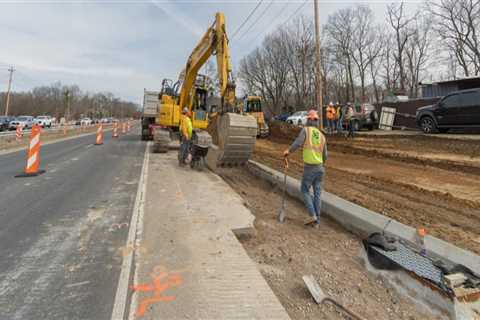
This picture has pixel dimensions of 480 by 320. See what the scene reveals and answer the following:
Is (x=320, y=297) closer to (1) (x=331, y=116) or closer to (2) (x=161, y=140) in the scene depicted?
(2) (x=161, y=140)

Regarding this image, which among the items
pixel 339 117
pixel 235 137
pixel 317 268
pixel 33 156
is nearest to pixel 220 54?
pixel 235 137

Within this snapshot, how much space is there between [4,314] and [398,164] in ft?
31.4

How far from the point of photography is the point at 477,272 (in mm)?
2910

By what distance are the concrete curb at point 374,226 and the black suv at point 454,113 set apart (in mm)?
9862

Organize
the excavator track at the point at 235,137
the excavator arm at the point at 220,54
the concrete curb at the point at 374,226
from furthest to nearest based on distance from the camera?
1. the excavator arm at the point at 220,54
2. the excavator track at the point at 235,137
3. the concrete curb at the point at 374,226

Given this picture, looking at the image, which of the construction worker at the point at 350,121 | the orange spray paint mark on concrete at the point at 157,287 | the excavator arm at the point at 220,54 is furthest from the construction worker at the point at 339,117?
the orange spray paint mark on concrete at the point at 157,287

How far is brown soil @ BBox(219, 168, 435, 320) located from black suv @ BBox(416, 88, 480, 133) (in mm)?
10668

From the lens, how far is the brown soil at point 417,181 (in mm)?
4461

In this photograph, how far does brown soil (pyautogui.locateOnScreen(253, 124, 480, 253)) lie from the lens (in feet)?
14.6

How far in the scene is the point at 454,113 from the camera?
11.9 metres

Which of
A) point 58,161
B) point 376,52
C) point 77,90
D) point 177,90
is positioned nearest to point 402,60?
point 376,52

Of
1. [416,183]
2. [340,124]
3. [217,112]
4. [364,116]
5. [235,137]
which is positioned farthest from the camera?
[364,116]

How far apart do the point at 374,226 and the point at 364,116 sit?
50.1 feet

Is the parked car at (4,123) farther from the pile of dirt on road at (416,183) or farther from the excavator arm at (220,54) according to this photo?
the pile of dirt on road at (416,183)
